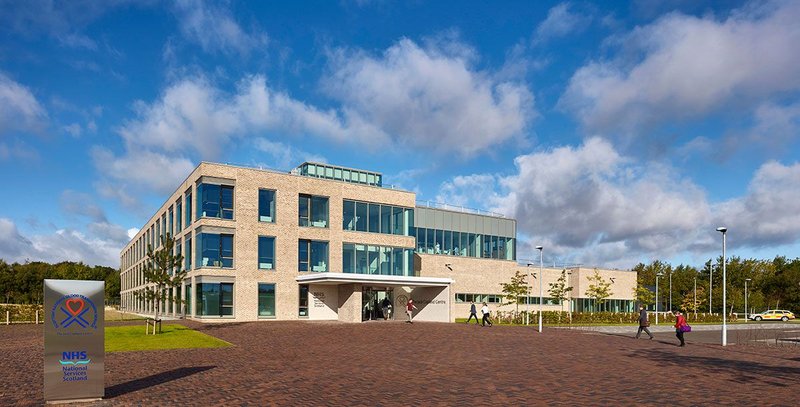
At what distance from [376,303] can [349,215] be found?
7750mm

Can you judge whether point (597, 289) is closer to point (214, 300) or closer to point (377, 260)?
point (377, 260)

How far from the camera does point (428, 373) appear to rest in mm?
17891

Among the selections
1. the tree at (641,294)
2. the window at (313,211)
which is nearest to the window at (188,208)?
the window at (313,211)

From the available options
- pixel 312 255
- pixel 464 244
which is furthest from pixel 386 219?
pixel 464 244

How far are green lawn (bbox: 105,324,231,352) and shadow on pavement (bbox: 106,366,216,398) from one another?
23.5ft

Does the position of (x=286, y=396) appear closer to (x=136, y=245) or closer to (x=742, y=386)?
(x=742, y=386)

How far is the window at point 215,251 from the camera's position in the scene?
43.9 metres

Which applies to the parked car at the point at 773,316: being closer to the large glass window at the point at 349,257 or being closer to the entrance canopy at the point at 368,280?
the entrance canopy at the point at 368,280

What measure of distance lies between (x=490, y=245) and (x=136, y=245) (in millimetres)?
49979

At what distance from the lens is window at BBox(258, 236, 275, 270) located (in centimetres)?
4581

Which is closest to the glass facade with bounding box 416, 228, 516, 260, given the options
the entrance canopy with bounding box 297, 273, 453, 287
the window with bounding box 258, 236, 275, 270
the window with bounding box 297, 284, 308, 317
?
the entrance canopy with bounding box 297, 273, 453, 287

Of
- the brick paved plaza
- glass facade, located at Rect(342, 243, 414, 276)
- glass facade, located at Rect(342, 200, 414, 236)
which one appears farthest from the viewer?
glass facade, located at Rect(342, 200, 414, 236)

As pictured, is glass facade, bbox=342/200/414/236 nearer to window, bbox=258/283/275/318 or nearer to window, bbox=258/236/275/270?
window, bbox=258/236/275/270

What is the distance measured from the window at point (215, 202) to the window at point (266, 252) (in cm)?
306
